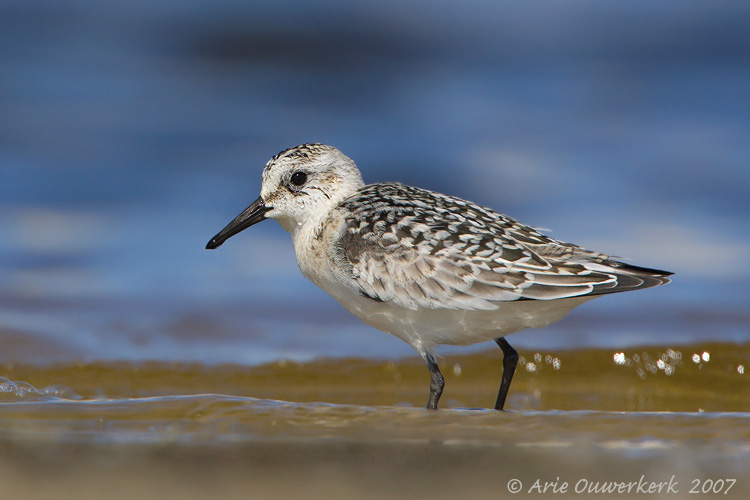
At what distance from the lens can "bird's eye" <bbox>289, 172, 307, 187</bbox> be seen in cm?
583

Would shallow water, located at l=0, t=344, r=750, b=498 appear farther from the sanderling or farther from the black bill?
the black bill

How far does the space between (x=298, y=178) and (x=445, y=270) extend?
1.33 m

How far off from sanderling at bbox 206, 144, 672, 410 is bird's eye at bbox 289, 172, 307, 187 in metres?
0.34

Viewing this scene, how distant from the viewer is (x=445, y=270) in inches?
195

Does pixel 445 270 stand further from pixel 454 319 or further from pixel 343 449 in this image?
pixel 343 449

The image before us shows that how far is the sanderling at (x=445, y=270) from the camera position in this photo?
193 inches

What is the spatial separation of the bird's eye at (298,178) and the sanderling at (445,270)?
0.34m

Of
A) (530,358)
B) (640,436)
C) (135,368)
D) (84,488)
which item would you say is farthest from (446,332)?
(135,368)

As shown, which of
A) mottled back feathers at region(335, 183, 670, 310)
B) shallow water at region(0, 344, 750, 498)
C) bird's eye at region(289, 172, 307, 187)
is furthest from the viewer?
bird's eye at region(289, 172, 307, 187)

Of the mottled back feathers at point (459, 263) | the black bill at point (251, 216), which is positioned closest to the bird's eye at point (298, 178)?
the black bill at point (251, 216)

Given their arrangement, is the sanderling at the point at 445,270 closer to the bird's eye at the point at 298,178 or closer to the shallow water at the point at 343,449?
the bird's eye at the point at 298,178

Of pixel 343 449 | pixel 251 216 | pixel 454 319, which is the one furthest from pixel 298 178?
pixel 343 449

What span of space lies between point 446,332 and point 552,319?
58 centimetres

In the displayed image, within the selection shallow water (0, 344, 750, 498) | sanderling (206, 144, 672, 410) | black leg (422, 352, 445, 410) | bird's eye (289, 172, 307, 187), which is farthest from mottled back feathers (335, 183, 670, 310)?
shallow water (0, 344, 750, 498)
